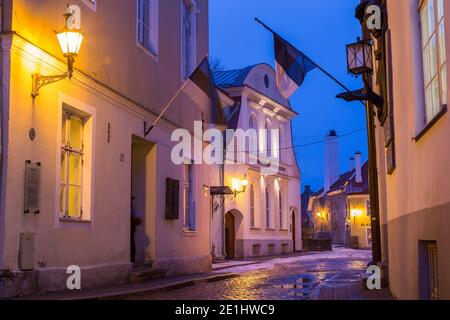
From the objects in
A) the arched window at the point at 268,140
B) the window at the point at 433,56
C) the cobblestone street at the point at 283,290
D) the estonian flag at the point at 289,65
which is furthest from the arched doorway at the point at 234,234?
the window at the point at 433,56

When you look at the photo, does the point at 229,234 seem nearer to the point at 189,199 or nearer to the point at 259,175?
the point at 259,175

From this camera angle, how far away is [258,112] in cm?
3547

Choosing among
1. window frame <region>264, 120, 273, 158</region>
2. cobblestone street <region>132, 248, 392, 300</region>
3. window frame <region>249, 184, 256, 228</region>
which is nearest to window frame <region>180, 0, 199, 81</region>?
cobblestone street <region>132, 248, 392, 300</region>

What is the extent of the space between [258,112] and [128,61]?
71.2 ft

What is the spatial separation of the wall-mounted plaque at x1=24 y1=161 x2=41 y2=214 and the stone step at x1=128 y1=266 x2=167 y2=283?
406 cm

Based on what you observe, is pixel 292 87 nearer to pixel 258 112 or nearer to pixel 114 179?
pixel 114 179

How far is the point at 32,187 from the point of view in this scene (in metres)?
9.93

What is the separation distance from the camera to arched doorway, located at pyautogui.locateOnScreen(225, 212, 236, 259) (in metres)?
31.3

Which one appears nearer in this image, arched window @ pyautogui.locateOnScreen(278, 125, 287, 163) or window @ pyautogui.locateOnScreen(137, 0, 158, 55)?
window @ pyautogui.locateOnScreen(137, 0, 158, 55)

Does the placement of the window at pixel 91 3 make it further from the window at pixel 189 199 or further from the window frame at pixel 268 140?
the window frame at pixel 268 140

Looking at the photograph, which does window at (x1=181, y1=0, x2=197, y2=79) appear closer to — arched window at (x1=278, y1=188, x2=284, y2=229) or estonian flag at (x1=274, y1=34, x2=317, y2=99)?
estonian flag at (x1=274, y1=34, x2=317, y2=99)

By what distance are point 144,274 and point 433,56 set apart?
925 cm

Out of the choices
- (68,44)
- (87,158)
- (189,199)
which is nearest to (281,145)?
(189,199)

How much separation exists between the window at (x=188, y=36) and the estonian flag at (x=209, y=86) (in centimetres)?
223
